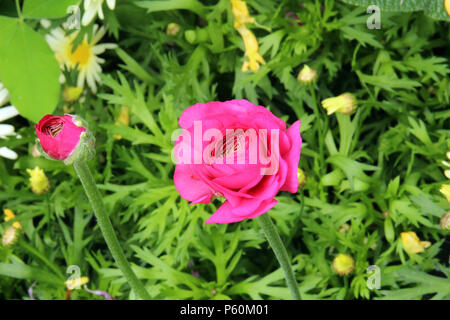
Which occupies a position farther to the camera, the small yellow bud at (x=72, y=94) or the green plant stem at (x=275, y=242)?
the small yellow bud at (x=72, y=94)

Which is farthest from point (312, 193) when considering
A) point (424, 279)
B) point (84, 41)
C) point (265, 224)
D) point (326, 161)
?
point (84, 41)

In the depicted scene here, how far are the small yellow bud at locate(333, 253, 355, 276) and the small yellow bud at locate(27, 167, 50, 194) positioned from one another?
1.16 ft

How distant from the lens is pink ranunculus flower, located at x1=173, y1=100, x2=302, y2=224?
0.34 metres

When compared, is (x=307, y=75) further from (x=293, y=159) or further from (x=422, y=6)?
(x=293, y=159)

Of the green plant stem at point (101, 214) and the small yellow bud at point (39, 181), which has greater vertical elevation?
the green plant stem at point (101, 214)

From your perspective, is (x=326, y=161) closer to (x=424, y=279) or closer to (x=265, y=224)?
(x=424, y=279)

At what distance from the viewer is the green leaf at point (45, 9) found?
58 centimetres

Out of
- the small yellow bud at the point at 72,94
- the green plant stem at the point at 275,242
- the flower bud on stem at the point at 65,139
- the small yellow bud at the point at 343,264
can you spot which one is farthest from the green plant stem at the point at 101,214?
the small yellow bud at the point at 72,94

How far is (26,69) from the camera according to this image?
576 millimetres

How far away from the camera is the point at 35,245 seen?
0.71 m

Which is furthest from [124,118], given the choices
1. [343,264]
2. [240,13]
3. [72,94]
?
[343,264]

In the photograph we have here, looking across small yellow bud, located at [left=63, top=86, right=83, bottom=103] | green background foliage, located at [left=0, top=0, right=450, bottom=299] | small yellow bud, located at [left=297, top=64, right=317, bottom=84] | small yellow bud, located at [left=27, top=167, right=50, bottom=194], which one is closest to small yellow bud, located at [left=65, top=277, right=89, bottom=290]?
green background foliage, located at [left=0, top=0, right=450, bottom=299]

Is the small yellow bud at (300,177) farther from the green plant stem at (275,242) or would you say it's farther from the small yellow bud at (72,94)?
the small yellow bud at (72,94)

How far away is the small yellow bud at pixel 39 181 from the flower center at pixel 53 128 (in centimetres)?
32
